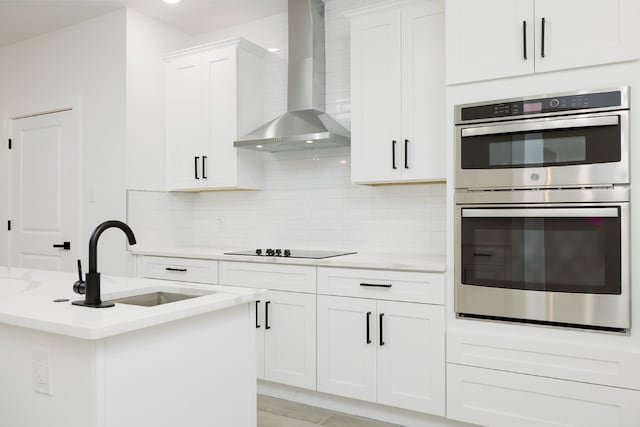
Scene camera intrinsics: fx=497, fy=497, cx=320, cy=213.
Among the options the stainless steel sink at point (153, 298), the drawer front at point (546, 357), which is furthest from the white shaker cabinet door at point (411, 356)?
the stainless steel sink at point (153, 298)

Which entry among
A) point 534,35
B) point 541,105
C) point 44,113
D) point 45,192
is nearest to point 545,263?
point 541,105

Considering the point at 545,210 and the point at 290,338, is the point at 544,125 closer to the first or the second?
the point at 545,210

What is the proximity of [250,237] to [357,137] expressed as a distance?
1.43m

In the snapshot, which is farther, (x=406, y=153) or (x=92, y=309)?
(x=406, y=153)

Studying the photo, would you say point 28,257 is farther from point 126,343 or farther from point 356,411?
point 126,343

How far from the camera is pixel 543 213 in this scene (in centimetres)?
242

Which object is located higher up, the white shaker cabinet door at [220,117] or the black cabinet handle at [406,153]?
the white shaker cabinet door at [220,117]

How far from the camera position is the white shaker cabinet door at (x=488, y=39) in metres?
2.50

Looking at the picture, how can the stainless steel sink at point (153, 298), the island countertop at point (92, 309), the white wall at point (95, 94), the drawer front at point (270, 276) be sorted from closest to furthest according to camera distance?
the island countertop at point (92, 309)
the stainless steel sink at point (153, 298)
the drawer front at point (270, 276)
the white wall at point (95, 94)

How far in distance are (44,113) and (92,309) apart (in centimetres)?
366

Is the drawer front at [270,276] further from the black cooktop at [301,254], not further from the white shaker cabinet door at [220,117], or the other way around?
the white shaker cabinet door at [220,117]

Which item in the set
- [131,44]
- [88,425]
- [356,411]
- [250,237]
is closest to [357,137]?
[250,237]

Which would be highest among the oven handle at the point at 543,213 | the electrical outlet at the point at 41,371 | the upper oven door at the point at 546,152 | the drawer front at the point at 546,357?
the upper oven door at the point at 546,152

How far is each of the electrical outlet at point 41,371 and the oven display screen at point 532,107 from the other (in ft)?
7.57
